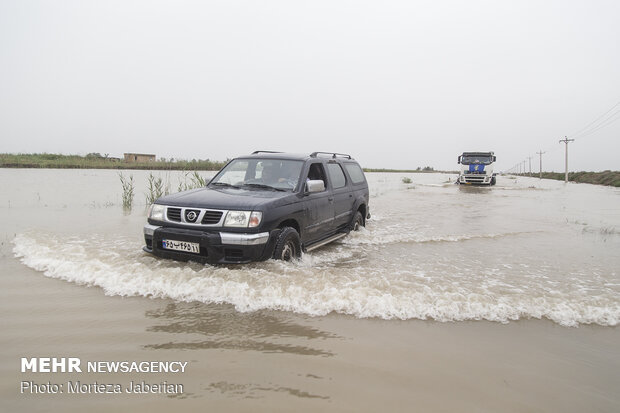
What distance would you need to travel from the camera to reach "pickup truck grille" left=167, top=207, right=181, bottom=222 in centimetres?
469

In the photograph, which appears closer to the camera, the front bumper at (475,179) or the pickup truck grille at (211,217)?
the pickup truck grille at (211,217)

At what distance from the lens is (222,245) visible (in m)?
4.39

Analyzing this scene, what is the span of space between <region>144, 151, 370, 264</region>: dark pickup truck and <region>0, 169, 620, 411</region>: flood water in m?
0.28

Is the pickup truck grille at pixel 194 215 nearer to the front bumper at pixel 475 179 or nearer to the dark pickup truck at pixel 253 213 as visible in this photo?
the dark pickup truck at pixel 253 213

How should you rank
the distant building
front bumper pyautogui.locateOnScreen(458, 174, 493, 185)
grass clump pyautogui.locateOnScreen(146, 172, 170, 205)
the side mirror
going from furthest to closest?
the distant building < front bumper pyautogui.locateOnScreen(458, 174, 493, 185) < grass clump pyautogui.locateOnScreen(146, 172, 170, 205) < the side mirror

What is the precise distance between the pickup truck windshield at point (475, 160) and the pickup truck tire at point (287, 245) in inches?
1081

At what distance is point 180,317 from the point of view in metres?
3.43

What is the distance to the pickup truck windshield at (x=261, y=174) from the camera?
5555 mm

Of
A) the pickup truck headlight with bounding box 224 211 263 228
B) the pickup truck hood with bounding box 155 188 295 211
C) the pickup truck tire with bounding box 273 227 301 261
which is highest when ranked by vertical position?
the pickup truck hood with bounding box 155 188 295 211

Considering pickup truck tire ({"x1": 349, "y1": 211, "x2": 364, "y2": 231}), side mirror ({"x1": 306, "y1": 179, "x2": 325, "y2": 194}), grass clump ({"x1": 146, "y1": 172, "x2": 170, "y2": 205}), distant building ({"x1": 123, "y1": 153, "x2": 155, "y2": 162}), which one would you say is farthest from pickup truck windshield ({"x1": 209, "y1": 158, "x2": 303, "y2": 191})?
distant building ({"x1": 123, "y1": 153, "x2": 155, "y2": 162})

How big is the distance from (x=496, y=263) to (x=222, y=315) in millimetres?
4593

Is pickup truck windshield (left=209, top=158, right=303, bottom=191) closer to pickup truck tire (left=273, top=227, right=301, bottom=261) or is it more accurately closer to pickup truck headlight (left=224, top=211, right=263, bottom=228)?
pickup truck tire (left=273, top=227, right=301, bottom=261)

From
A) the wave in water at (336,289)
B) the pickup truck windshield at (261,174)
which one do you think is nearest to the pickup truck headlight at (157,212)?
the wave in water at (336,289)

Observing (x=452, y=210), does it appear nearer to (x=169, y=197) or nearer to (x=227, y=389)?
(x=169, y=197)
